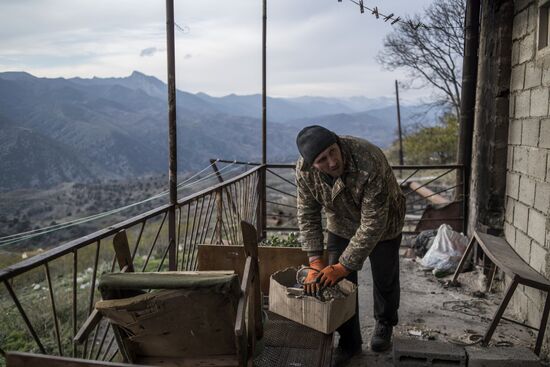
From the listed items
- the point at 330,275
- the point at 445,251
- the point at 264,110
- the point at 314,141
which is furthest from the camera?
the point at 264,110

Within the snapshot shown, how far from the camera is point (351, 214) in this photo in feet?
10.2

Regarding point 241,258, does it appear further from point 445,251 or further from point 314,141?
point 445,251

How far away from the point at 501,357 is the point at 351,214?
4.66 ft

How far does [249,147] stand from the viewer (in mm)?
92750

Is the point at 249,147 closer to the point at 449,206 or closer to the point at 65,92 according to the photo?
the point at 65,92

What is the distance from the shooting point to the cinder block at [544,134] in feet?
12.5

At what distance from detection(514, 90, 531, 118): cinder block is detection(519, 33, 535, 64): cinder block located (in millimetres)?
317

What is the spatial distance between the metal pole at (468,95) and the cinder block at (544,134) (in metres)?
2.59

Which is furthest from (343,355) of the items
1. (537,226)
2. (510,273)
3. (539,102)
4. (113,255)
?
(113,255)

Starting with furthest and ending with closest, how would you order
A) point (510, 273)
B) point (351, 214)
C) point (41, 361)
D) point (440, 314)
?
point (440, 314)
point (510, 273)
point (351, 214)
point (41, 361)

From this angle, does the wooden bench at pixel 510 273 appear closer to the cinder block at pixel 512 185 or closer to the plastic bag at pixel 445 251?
the cinder block at pixel 512 185

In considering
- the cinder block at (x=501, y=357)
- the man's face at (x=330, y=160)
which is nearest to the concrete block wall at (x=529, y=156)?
the cinder block at (x=501, y=357)

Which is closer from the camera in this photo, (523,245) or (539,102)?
(539,102)

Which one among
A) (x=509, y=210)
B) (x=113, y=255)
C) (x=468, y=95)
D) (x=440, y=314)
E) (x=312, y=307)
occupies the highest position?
(x=468, y=95)
